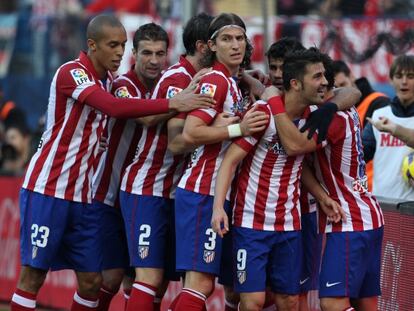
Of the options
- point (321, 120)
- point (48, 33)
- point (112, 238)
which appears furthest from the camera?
point (48, 33)

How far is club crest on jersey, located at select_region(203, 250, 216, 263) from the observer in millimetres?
8000

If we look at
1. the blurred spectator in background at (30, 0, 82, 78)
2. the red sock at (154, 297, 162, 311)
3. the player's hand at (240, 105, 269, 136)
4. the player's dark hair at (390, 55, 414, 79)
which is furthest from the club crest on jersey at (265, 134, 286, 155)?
the blurred spectator in background at (30, 0, 82, 78)

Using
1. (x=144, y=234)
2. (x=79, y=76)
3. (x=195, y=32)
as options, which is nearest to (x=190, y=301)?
(x=144, y=234)

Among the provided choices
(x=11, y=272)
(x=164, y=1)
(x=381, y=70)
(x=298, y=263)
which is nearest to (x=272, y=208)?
(x=298, y=263)

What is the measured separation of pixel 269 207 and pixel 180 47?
21.0 feet

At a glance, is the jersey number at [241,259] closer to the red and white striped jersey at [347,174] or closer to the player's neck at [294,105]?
the red and white striped jersey at [347,174]

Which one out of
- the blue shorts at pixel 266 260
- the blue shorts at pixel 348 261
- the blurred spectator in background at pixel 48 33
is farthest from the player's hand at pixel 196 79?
the blurred spectator in background at pixel 48 33

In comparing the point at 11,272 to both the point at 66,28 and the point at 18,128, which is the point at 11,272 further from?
the point at 66,28

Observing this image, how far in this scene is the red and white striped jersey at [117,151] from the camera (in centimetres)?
879

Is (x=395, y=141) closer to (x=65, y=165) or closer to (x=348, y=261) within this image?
Result: (x=348, y=261)

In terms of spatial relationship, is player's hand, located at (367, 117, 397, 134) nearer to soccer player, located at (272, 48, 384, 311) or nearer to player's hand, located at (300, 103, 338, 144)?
soccer player, located at (272, 48, 384, 311)

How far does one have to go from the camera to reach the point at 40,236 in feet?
27.9

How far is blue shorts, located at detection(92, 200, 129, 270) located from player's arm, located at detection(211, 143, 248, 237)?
130cm

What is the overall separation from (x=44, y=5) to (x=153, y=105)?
8087 millimetres
